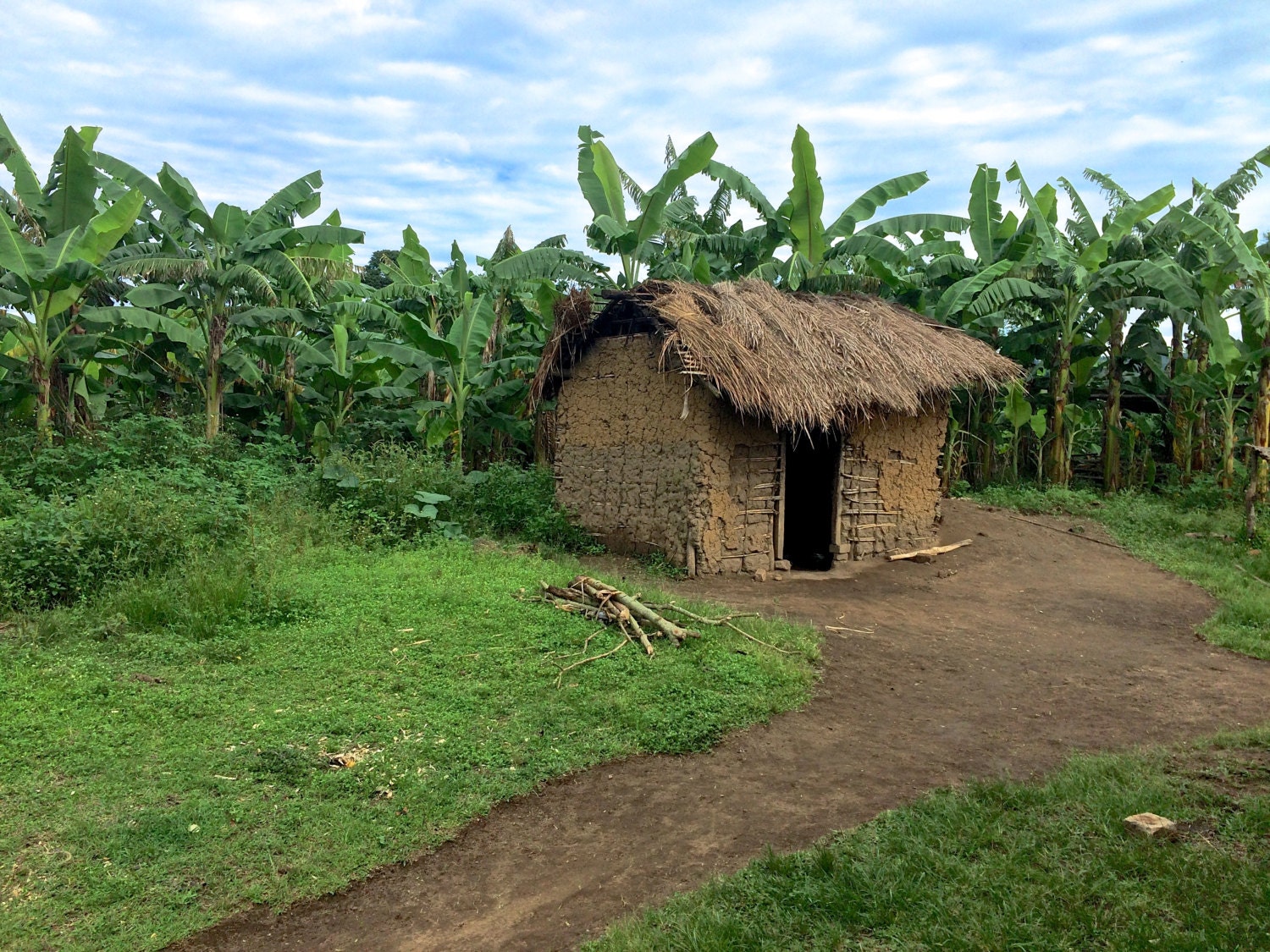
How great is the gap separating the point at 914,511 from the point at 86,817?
1008 centimetres

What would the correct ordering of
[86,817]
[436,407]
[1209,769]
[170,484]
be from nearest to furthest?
1. [86,817]
2. [1209,769]
3. [170,484]
4. [436,407]

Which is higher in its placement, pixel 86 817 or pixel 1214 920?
pixel 1214 920

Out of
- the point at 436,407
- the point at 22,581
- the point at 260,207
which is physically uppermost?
the point at 260,207

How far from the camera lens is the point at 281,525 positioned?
945 cm

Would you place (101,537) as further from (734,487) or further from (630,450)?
(734,487)

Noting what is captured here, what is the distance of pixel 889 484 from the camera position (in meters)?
11.6

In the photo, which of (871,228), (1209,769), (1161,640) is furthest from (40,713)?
(871,228)

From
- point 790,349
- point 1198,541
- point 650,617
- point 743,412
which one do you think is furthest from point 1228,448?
point 650,617

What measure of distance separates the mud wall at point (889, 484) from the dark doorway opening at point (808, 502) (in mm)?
642

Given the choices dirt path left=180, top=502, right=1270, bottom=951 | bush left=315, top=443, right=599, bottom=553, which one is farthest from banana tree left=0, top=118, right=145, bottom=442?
dirt path left=180, top=502, right=1270, bottom=951

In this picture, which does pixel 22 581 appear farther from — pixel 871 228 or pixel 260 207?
pixel 871 228

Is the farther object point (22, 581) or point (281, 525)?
point (281, 525)

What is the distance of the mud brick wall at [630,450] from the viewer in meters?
10.1

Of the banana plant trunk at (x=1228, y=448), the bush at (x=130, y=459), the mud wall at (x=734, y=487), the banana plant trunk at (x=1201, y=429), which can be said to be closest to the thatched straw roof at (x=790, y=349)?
the mud wall at (x=734, y=487)
